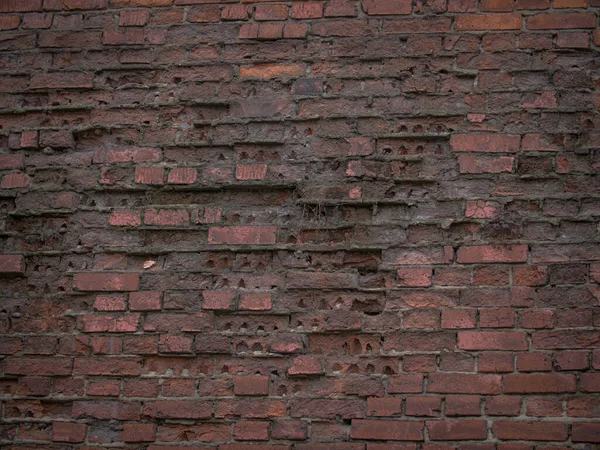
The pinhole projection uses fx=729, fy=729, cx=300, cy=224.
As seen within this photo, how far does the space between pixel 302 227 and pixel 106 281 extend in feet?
2.46

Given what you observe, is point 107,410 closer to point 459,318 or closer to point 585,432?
point 459,318

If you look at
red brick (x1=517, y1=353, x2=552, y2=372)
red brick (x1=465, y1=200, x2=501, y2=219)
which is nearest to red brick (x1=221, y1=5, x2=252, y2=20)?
red brick (x1=465, y1=200, x2=501, y2=219)

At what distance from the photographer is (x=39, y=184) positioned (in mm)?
2807

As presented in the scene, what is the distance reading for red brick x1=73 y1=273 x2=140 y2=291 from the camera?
2.68m

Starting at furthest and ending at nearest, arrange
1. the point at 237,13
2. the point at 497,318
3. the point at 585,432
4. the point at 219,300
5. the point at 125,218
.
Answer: the point at 237,13
the point at 125,218
the point at 219,300
the point at 497,318
the point at 585,432

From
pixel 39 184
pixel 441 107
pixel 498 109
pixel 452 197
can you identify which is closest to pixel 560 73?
pixel 498 109

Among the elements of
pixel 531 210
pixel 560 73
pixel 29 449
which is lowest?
pixel 29 449

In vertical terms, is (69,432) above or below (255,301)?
below

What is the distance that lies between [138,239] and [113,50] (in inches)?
30.1

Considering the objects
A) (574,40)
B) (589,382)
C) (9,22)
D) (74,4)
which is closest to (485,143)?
(574,40)

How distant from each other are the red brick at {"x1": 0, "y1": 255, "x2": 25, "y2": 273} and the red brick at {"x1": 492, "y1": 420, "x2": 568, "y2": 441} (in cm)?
180

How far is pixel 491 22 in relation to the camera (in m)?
2.73

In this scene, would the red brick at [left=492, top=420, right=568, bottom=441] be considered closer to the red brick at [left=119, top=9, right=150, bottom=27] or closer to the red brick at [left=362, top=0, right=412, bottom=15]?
the red brick at [left=362, top=0, right=412, bottom=15]

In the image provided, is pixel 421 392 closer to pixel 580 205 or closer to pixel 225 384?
pixel 225 384
